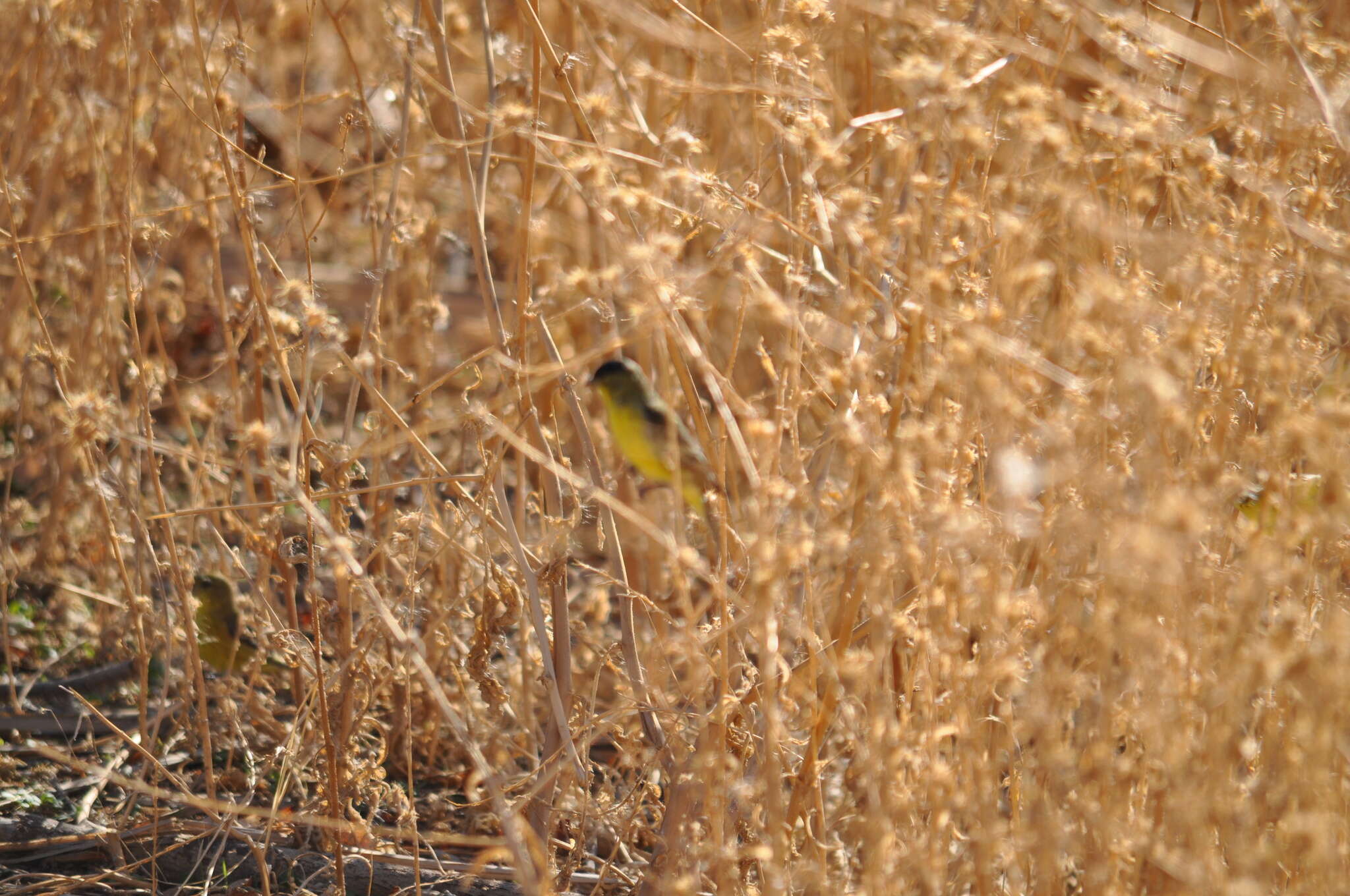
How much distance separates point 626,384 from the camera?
11.6 feet

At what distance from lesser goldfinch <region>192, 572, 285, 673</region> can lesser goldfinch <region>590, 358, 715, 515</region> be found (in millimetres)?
1156

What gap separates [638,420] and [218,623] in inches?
50.4

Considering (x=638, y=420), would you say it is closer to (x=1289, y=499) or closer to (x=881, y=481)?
(x=881, y=481)

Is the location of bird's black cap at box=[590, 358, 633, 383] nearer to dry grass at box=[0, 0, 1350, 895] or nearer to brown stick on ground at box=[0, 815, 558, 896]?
dry grass at box=[0, 0, 1350, 895]

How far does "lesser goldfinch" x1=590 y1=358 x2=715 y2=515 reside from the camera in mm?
3383

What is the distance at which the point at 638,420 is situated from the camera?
11.5ft

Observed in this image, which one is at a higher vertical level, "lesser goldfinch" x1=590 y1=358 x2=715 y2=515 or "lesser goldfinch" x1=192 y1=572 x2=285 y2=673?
"lesser goldfinch" x1=590 y1=358 x2=715 y2=515

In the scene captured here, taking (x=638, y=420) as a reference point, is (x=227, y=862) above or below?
below

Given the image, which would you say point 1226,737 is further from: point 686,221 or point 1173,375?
point 686,221

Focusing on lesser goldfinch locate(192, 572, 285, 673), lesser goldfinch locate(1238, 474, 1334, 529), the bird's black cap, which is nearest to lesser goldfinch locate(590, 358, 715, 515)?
the bird's black cap

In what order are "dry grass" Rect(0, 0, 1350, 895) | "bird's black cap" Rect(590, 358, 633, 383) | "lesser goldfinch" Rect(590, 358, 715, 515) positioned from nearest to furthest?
1. "dry grass" Rect(0, 0, 1350, 895)
2. "lesser goldfinch" Rect(590, 358, 715, 515)
3. "bird's black cap" Rect(590, 358, 633, 383)

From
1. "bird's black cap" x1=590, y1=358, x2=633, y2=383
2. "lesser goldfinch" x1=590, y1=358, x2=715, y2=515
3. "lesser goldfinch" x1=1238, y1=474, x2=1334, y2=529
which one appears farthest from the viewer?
"bird's black cap" x1=590, y1=358, x2=633, y2=383

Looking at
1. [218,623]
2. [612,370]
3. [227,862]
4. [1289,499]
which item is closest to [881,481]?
[1289,499]

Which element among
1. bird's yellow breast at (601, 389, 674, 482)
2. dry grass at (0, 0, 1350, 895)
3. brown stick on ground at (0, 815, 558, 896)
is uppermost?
dry grass at (0, 0, 1350, 895)
